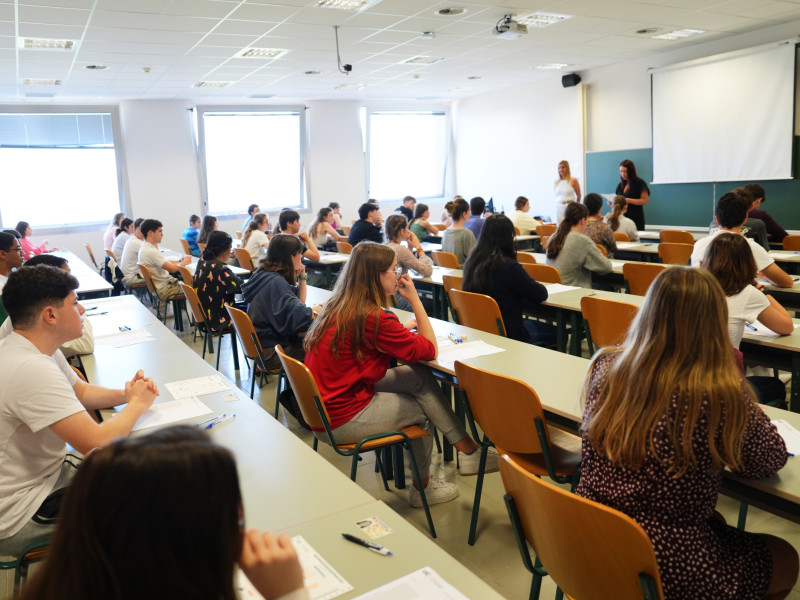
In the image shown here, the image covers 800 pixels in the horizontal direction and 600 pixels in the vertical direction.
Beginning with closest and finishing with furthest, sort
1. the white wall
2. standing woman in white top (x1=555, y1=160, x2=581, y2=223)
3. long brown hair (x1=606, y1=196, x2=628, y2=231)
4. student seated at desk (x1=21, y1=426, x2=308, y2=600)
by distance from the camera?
student seated at desk (x1=21, y1=426, x2=308, y2=600) < long brown hair (x1=606, y1=196, x2=628, y2=231) < standing woman in white top (x1=555, y1=160, x2=581, y2=223) < the white wall

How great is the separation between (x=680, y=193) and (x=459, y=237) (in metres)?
4.98

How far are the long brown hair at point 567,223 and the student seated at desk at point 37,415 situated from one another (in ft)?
11.9

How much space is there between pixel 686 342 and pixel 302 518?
101 centimetres

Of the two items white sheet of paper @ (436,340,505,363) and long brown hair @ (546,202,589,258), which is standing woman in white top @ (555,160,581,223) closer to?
long brown hair @ (546,202,589,258)

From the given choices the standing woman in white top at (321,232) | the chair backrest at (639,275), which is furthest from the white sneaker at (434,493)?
the standing woman in white top at (321,232)

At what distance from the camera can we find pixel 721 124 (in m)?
8.84

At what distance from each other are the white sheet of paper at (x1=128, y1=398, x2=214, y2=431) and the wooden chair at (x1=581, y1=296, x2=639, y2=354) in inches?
82.8

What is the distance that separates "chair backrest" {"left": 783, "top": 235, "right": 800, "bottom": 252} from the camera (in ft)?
19.1

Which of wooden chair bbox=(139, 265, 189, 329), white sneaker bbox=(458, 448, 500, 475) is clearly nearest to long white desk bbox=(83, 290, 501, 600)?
white sneaker bbox=(458, 448, 500, 475)

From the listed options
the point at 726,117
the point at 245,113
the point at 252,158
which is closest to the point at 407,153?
the point at 252,158

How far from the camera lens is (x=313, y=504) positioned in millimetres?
1610

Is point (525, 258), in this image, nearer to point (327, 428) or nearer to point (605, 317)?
point (605, 317)

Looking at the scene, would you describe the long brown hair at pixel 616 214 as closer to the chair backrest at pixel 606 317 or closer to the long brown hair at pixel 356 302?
the chair backrest at pixel 606 317

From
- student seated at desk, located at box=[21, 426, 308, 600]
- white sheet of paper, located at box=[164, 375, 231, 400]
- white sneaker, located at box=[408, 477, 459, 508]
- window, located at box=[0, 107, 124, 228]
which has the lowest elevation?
white sneaker, located at box=[408, 477, 459, 508]
